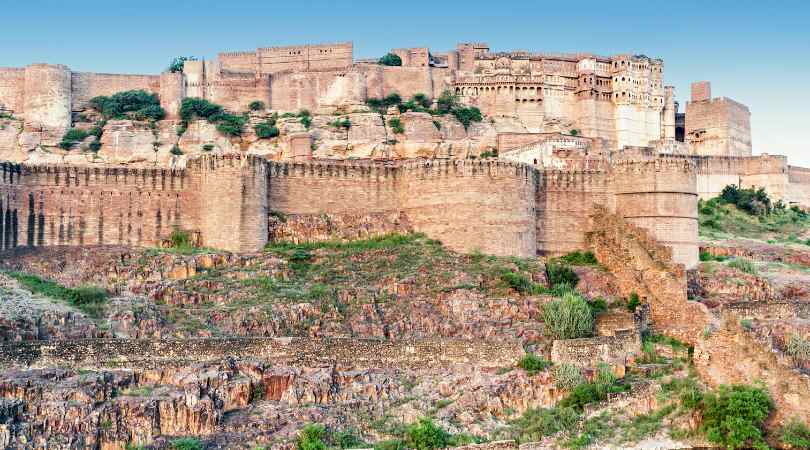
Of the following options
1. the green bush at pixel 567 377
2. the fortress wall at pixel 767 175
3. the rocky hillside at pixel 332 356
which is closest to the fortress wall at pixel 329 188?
the rocky hillside at pixel 332 356

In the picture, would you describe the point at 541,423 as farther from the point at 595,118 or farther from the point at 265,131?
the point at 595,118

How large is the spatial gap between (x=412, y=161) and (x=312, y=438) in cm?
1541

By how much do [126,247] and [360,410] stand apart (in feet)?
37.4

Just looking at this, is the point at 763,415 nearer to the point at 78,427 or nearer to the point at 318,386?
the point at 318,386

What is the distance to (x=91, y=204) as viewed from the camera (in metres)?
32.7

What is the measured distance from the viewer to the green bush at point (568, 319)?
2700 centimetres

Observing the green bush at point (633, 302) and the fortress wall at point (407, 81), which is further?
the fortress wall at point (407, 81)

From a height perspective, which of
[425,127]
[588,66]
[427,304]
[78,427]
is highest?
[588,66]

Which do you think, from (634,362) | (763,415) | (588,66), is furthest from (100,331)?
(588,66)

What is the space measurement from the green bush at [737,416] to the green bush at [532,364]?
3664 mm

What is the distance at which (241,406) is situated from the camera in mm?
23094

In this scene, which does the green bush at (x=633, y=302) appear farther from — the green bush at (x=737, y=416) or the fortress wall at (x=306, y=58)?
the fortress wall at (x=306, y=58)

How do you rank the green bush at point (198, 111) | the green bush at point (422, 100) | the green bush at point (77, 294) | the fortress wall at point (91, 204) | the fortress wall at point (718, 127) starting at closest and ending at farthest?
the green bush at point (77, 294)
the fortress wall at point (91, 204)
the green bush at point (198, 111)
the green bush at point (422, 100)
the fortress wall at point (718, 127)

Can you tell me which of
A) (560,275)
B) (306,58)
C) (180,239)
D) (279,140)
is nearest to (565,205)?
(560,275)
